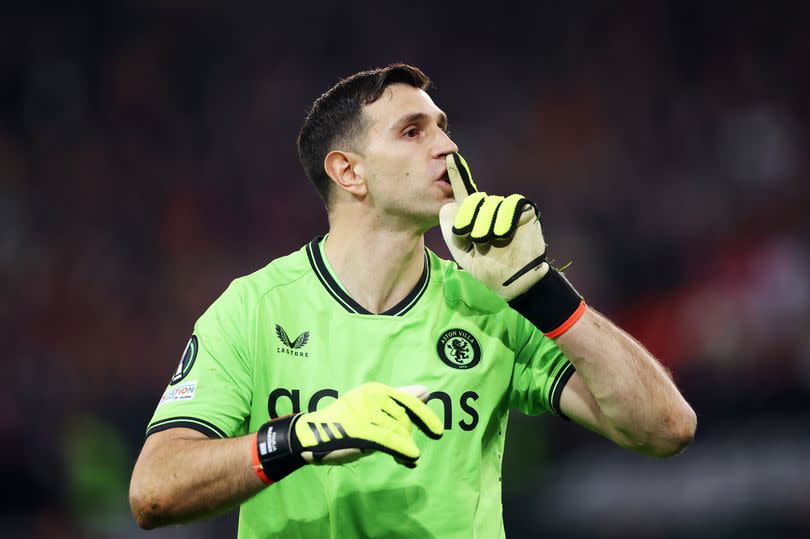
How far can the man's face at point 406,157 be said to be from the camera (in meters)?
3.79

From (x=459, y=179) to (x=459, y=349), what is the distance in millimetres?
581

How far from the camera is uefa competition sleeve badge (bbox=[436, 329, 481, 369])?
3.65 m

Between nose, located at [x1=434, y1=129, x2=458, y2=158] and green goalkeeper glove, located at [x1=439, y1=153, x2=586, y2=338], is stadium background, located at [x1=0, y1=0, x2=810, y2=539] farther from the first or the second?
green goalkeeper glove, located at [x1=439, y1=153, x2=586, y2=338]

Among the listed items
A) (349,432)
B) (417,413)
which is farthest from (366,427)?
(417,413)

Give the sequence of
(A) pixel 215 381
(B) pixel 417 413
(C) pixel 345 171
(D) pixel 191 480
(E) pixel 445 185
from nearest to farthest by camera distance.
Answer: (B) pixel 417 413, (D) pixel 191 480, (A) pixel 215 381, (E) pixel 445 185, (C) pixel 345 171

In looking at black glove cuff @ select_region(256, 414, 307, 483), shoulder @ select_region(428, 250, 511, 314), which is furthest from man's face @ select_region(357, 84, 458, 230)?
black glove cuff @ select_region(256, 414, 307, 483)

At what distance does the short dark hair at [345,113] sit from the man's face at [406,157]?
0.04 metres

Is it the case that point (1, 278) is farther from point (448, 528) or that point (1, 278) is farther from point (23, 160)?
point (448, 528)

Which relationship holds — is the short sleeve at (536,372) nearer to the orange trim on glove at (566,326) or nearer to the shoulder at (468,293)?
the shoulder at (468,293)

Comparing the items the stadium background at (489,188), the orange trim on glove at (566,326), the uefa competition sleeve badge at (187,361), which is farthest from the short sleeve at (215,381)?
the stadium background at (489,188)

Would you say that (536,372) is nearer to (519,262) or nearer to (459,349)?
(459,349)

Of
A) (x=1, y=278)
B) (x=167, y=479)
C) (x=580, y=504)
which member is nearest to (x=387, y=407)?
(x=167, y=479)

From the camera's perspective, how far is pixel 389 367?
3621 mm

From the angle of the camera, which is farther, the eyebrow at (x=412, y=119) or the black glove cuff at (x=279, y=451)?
the eyebrow at (x=412, y=119)
